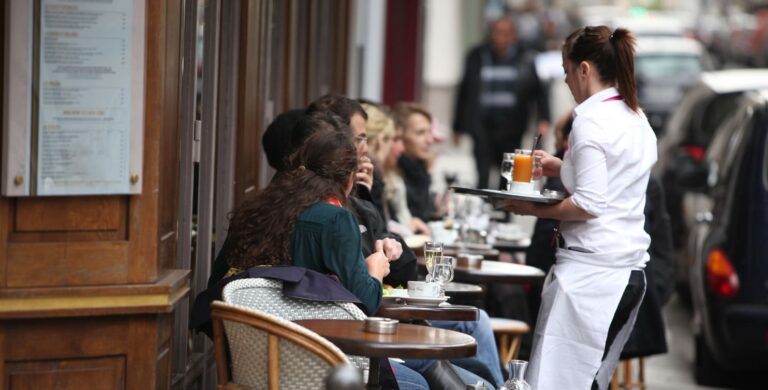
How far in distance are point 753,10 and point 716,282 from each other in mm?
34963

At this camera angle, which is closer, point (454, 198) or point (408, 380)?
point (408, 380)

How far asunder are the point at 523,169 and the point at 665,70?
1633cm

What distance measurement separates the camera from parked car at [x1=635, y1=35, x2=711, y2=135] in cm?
2092

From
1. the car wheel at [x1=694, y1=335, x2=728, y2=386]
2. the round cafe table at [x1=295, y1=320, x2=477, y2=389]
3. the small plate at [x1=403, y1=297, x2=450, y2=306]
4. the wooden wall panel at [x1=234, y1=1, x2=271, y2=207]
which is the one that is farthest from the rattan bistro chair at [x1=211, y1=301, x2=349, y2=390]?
the car wheel at [x1=694, y1=335, x2=728, y2=386]

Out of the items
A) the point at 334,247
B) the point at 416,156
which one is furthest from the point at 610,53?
the point at 416,156

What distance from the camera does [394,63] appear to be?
2141cm

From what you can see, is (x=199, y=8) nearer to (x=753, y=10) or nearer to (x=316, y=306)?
(x=316, y=306)

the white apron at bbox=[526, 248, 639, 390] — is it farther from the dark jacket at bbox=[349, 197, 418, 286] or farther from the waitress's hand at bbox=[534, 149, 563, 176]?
the dark jacket at bbox=[349, 197, 418, 286]

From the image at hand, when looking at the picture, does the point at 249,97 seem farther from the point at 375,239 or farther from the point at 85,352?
the point at 85,352

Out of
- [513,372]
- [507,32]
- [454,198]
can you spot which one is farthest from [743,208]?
[507,32]

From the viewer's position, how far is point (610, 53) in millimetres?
5836

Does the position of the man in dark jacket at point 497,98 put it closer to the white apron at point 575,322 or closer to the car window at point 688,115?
the car window at point 688,115

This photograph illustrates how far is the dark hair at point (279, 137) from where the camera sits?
22.5 feet

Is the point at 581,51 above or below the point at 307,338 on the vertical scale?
above
